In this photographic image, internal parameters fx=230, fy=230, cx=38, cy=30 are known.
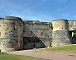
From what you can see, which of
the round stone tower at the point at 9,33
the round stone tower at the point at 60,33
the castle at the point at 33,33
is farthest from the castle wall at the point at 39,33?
the round stone tower at the point at 9,33

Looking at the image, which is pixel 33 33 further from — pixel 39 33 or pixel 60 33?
pixel 60 33

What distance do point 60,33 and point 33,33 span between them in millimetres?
5579

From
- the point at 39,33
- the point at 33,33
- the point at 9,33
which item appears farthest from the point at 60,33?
the point at 9,33

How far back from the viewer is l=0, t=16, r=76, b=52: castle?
141 feet

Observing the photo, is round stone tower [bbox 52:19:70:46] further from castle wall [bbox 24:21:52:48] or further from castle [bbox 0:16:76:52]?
castle wall [bbox 24:21:52:48]

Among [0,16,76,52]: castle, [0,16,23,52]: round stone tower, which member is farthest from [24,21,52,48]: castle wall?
[0,16,23,52]: round stone tower

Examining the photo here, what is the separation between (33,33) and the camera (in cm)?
4750

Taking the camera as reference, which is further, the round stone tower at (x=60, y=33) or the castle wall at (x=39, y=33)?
the castle wall at (x=39, y=33)

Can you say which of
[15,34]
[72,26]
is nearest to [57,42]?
[15,34]

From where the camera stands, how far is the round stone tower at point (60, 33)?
154 ft

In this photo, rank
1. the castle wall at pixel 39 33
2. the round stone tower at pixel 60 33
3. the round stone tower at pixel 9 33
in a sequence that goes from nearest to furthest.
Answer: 1. the round stone tower at pixel 9 33
2. the round stone tower at pixel 60 33
3. the castle wall at pixel 39 33

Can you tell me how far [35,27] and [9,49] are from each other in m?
8.59

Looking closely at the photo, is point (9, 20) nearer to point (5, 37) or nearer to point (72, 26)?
point (5, 37)

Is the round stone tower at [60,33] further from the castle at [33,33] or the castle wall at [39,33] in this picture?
the castle wall at [39,33]
